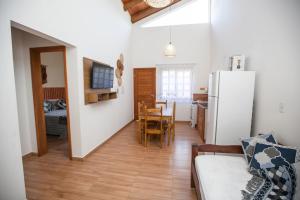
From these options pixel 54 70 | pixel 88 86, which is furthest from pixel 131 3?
pixel 54 70

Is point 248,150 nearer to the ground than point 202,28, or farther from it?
nearer to the ground

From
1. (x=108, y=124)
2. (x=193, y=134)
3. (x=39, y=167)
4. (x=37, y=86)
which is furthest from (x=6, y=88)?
(x=193, y=134)

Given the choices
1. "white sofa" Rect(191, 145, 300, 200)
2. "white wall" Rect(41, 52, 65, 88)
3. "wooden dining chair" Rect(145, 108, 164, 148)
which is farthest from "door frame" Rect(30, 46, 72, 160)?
"white wall" Rect(41, 52, 65, 88)

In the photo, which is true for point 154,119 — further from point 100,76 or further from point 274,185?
point 274,185

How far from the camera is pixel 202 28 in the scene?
4867mm

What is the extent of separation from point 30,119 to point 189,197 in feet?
9.99

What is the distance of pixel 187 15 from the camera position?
16.2ft

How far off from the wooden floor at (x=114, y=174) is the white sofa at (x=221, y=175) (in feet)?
1.74

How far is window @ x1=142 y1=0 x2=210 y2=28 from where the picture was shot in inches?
189

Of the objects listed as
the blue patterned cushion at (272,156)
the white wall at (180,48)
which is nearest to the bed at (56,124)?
the white wall at (180,48)

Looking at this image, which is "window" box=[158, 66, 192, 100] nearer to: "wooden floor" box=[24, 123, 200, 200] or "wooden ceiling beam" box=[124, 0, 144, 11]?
"wooden ceiling beam" box=[124, 0, 144, 11]

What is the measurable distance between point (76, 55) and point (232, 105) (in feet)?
8.49

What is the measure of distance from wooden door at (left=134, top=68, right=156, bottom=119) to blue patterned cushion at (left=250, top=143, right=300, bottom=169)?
13.2ft

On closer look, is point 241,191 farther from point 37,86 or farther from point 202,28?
point 202,28
